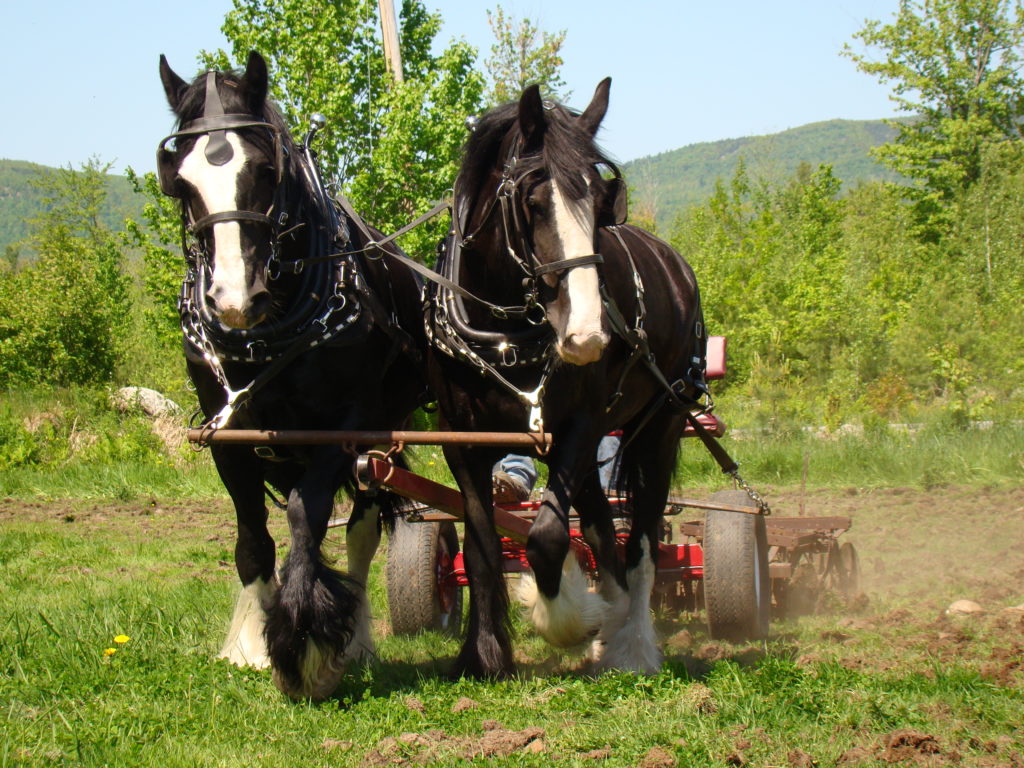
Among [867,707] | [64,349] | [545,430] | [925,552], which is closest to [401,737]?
[545,430]

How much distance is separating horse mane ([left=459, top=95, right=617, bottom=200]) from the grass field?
6.05ft

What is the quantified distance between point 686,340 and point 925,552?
3038 millimetres

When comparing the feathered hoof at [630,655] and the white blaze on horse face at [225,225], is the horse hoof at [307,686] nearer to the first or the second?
the feathered hoof at [630,655]

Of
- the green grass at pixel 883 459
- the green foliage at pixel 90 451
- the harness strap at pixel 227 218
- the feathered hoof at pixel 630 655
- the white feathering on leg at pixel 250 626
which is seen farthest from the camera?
the green foliage at pixel 90 451

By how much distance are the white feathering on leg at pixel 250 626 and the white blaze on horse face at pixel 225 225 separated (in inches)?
58.2

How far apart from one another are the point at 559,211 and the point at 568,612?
5.29ft

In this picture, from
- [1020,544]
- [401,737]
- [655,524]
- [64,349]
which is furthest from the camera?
[64,349]

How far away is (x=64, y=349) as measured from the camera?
15492 mm

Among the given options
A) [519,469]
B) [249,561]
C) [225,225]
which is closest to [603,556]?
[519,469]

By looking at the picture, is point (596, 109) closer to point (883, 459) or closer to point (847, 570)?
point (847, 570)

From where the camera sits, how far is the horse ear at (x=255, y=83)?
13.0 ft

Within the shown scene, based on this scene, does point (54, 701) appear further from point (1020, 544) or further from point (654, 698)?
point (1020, 544)

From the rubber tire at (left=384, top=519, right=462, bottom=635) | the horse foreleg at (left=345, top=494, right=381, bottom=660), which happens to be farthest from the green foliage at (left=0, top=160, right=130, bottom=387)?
the horse foreleg at (left=345, top=494, right=381, bottom=660)

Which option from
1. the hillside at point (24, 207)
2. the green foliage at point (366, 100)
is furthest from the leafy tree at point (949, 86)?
the hillside at point (24, 207)
